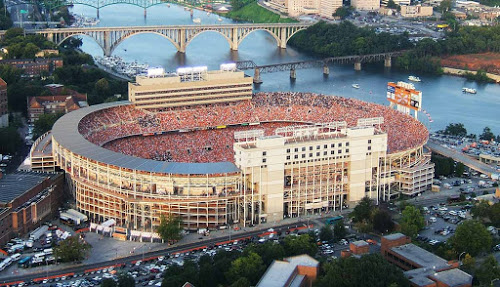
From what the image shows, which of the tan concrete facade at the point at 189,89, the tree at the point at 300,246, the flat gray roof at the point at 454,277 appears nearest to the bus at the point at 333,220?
the tree at the point at 300,246

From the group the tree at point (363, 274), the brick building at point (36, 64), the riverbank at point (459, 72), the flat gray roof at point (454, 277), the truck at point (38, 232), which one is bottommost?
the truck at point (38, 232)

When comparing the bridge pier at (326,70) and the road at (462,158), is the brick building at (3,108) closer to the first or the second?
the road at (462,158)

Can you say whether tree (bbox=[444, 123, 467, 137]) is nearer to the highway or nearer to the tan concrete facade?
the tan concrete facade

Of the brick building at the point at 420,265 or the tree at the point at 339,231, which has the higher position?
the brick building at the point at 420,265

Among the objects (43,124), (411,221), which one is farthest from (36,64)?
(411,221)

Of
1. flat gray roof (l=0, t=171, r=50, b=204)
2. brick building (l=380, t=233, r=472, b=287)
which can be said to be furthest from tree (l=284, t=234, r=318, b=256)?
flat gray roof (l=0, t=171, r=50, b=204)

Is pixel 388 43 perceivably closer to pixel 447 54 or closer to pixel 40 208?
pixel 447 54

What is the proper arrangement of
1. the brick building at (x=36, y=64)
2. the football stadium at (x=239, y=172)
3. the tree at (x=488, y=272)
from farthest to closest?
the brick building at (x=36, y=64) < the football stadium at (x=239, y=172) < the tree at (x=488, y=272)

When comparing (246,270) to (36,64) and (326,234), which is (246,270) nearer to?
(326,234)
